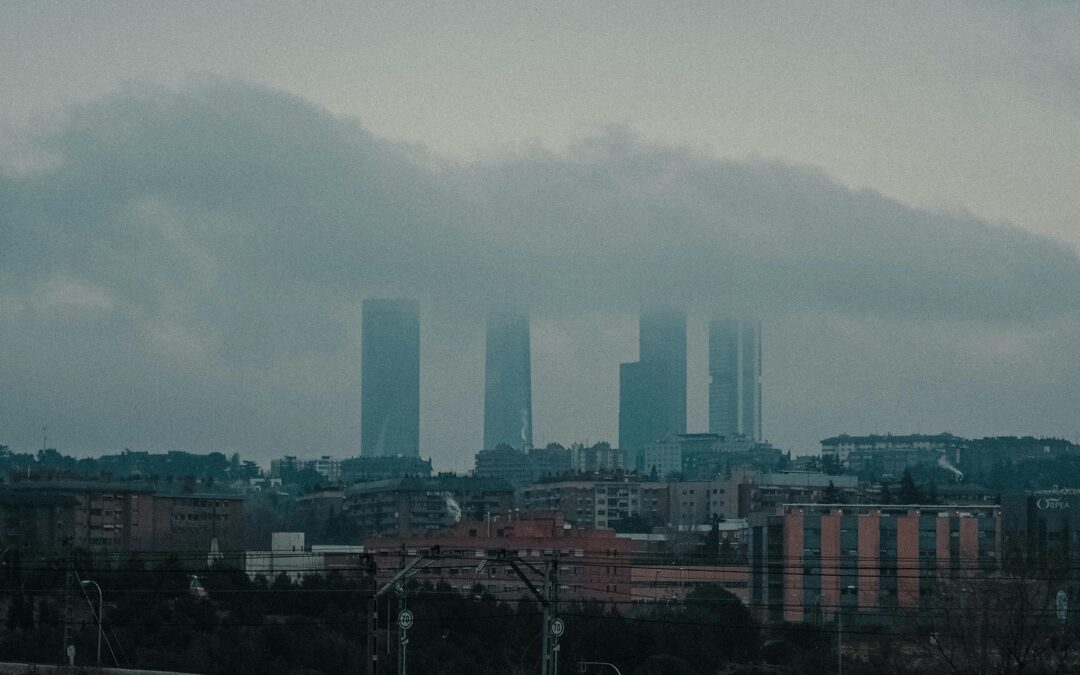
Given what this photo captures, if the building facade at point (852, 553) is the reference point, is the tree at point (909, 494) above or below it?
above

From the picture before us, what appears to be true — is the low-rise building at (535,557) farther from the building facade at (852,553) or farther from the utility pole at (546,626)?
the utility pole at (546,626)

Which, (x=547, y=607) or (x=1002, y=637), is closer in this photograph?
(x=547, y=607)

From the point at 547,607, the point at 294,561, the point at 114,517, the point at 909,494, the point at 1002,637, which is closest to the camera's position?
the point at 547,607

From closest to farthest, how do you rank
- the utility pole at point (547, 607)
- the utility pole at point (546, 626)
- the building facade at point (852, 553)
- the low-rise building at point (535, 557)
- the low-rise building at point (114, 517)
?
the utility pole at point (547, 607), the utility pole at point (546, 626), the building facade at point (852, 553), the low-rise building at point (535, 557), the low-rise building at point (114, 517)

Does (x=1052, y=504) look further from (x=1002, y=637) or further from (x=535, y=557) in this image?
(x=1002, y=637)

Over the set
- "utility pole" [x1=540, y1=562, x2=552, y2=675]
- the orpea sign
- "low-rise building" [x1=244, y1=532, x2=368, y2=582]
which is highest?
the orpea sign

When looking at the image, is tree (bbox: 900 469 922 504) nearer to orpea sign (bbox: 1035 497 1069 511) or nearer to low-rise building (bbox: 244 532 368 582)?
orpea sign (bbox: 1035 497 1069 511)

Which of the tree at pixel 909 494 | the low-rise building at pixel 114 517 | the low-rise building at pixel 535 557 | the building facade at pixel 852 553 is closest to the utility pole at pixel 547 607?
the building facade at pixel 852 553

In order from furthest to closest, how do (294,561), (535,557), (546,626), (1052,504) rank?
(1052,504) → (294,561) → (535,557) → (546,626)

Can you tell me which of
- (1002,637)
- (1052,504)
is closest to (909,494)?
(1052,504)

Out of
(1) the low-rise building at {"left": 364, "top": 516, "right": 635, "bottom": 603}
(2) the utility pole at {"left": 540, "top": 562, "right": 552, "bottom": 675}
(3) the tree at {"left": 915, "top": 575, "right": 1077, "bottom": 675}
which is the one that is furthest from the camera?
(1) the low-rise building at {"left": 364, "top": 516, "right": 635, "bottom": 603}

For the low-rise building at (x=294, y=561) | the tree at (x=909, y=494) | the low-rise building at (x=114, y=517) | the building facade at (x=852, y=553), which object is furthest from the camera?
the tree at (x=909, y=494)

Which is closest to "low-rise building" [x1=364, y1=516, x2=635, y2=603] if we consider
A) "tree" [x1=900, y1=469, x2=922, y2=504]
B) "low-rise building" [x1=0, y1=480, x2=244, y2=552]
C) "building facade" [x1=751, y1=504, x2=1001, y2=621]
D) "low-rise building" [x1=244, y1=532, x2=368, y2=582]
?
"low-rise building" [x1=244, y1=532, x2=368, y2=582]
